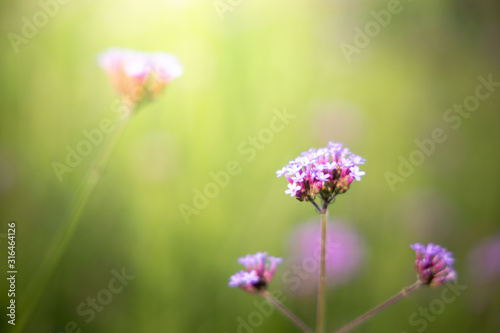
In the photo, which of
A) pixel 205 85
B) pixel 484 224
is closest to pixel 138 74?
pixel 205 85

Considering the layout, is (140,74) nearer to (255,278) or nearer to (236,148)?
(255,278)

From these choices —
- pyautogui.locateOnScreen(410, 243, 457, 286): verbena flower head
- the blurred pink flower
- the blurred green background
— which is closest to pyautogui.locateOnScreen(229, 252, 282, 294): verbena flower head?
pyautogui.locateOnScreen(410, 243, 457, 286): verbena flower head

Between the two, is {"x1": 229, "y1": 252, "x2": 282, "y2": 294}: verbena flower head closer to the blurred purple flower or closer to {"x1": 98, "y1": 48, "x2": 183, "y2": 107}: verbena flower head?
{"x1": 98, "y1": 48, "x2": 183, "y2": 107}: verbena flower head

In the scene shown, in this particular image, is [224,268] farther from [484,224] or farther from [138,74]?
[484,224]

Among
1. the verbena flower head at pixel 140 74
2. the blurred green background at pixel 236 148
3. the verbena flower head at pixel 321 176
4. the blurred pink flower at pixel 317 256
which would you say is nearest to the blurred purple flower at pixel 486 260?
the blurred green background at pixel 236 148

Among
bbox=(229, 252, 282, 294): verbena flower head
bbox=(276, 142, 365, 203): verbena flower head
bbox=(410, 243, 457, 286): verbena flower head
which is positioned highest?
bbox=(276, 142, 365, 203): verbena flower head

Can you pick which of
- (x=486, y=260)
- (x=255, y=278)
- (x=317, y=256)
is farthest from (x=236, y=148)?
(x=255, y=278)

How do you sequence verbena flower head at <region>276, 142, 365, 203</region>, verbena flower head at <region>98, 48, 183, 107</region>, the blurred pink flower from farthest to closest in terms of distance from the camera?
1. the blurred pink flower
2. verbena flower head at <region>98, 48, 183, 107</region>
3. verbena flower head at <region>276, 142, 365, 203</region>
